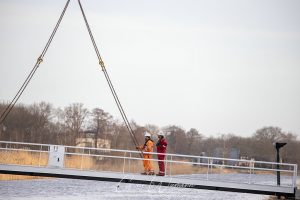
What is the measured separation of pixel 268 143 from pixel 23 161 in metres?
89.0

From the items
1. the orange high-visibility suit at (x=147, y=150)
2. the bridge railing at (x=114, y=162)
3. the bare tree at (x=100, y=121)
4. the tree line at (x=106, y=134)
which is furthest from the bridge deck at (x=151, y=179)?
the bare tree at (x=100, y=121)

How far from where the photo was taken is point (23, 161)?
113 ft

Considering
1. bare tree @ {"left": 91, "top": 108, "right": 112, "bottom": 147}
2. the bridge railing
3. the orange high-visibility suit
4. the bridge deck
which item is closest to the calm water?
the bridge railing

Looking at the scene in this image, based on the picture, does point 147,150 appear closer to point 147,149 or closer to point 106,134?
point 147,149

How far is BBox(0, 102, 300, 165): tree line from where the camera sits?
221 feet

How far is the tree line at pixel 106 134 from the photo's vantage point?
2651 inches

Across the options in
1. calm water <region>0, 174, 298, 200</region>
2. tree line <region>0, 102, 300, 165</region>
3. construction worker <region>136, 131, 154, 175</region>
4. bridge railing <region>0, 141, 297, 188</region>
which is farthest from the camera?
tree line <region>0, 102, 300, 165</region>

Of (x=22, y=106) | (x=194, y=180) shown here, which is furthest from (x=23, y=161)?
(x=22, y=106)

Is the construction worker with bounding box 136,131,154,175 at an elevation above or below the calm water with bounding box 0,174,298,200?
above

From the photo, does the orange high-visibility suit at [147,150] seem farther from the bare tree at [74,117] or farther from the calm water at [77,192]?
the bare tree at [74,117]

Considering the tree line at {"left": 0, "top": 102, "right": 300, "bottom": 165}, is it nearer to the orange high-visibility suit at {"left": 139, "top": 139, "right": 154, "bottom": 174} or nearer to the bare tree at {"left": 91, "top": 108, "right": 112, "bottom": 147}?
the bare tree at {"left": 91, "top": 108, "right": 112, "bottom": 147}

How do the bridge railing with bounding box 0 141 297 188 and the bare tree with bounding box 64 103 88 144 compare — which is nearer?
the bridge railing with bounding box 0 141 297 188

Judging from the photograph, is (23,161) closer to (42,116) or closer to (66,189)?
(66,189)

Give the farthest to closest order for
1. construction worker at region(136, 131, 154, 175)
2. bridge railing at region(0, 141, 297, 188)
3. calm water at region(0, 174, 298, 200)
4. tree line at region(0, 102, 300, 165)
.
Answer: tree line at region(0, 102, 300, 165) < calm water at region(0, 174, 298, 200) < construction worker at region(136, 131, 154, 175) < bridge railing at region(0, 141, 297, 188)
